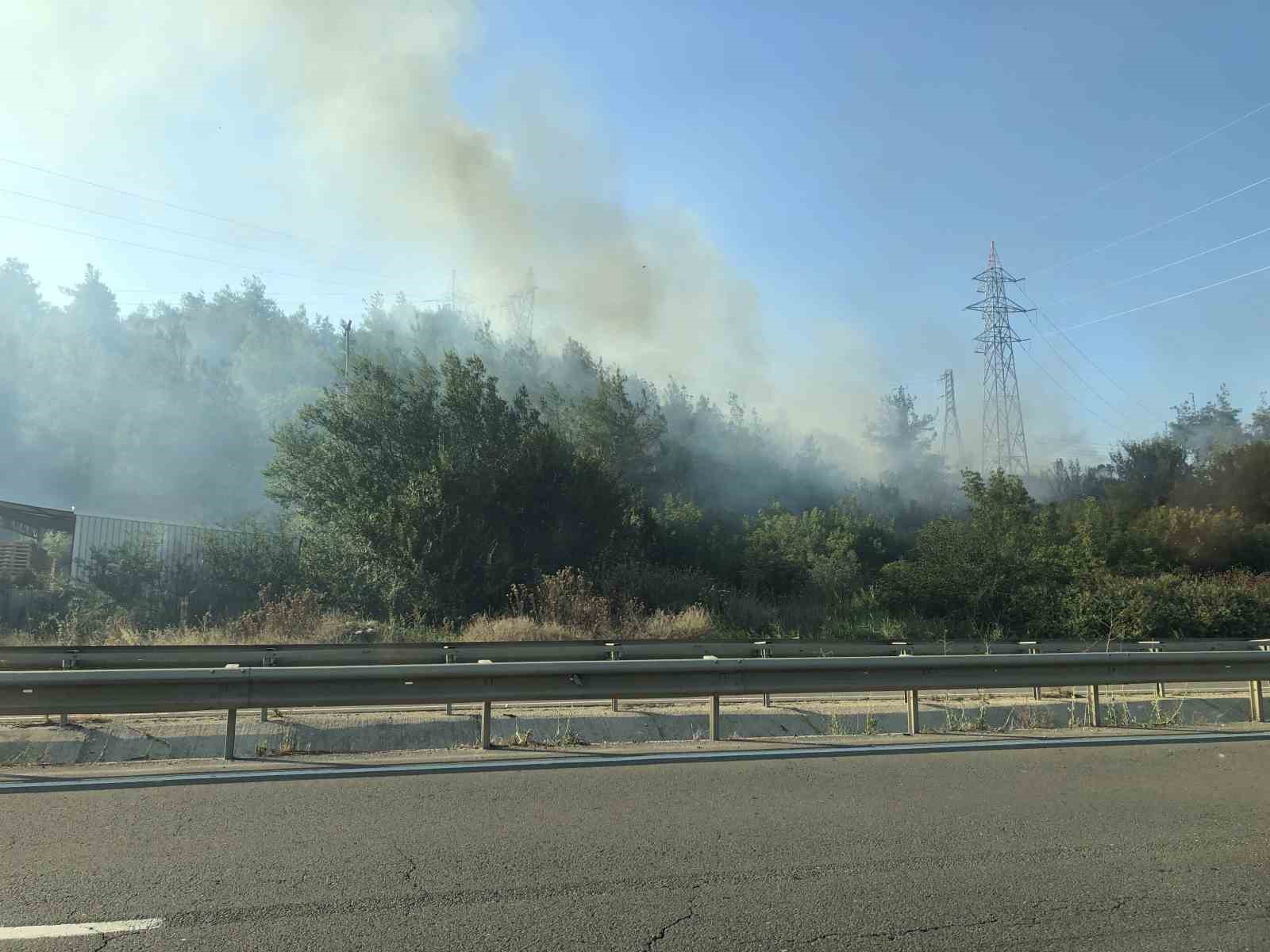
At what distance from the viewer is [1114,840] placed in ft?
17.6

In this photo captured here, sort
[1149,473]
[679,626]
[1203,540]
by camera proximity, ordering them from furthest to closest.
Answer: [1149,473], [1203,540], [679,626]

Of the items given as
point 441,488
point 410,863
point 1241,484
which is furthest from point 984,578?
point 410,863

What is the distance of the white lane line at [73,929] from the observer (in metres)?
3.80

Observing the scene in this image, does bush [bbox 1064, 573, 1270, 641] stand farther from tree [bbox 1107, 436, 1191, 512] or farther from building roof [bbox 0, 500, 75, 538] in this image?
building roof [bbox 0, 500, 75, 538]

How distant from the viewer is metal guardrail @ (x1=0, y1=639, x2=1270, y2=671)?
13.0 metres

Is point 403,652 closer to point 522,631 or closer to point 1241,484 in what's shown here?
point 522,631

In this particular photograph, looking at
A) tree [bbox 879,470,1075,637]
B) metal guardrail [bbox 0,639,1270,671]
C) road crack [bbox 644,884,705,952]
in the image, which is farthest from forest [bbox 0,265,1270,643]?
road crack [bbox 644,884,705,952]

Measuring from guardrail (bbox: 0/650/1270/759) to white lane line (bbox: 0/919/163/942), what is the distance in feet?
10.1

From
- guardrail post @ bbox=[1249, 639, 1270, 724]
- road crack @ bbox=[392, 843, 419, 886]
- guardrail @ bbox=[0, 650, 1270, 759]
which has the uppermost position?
guardrail @ bbox=[0, 650, 1270, 759]

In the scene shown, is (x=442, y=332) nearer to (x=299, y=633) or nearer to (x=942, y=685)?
(x=299, y=633)

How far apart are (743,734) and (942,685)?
2.26 meters

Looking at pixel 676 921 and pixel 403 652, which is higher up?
pixel 403 652

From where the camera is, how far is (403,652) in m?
14.3

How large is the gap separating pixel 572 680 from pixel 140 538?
70.8 feet
